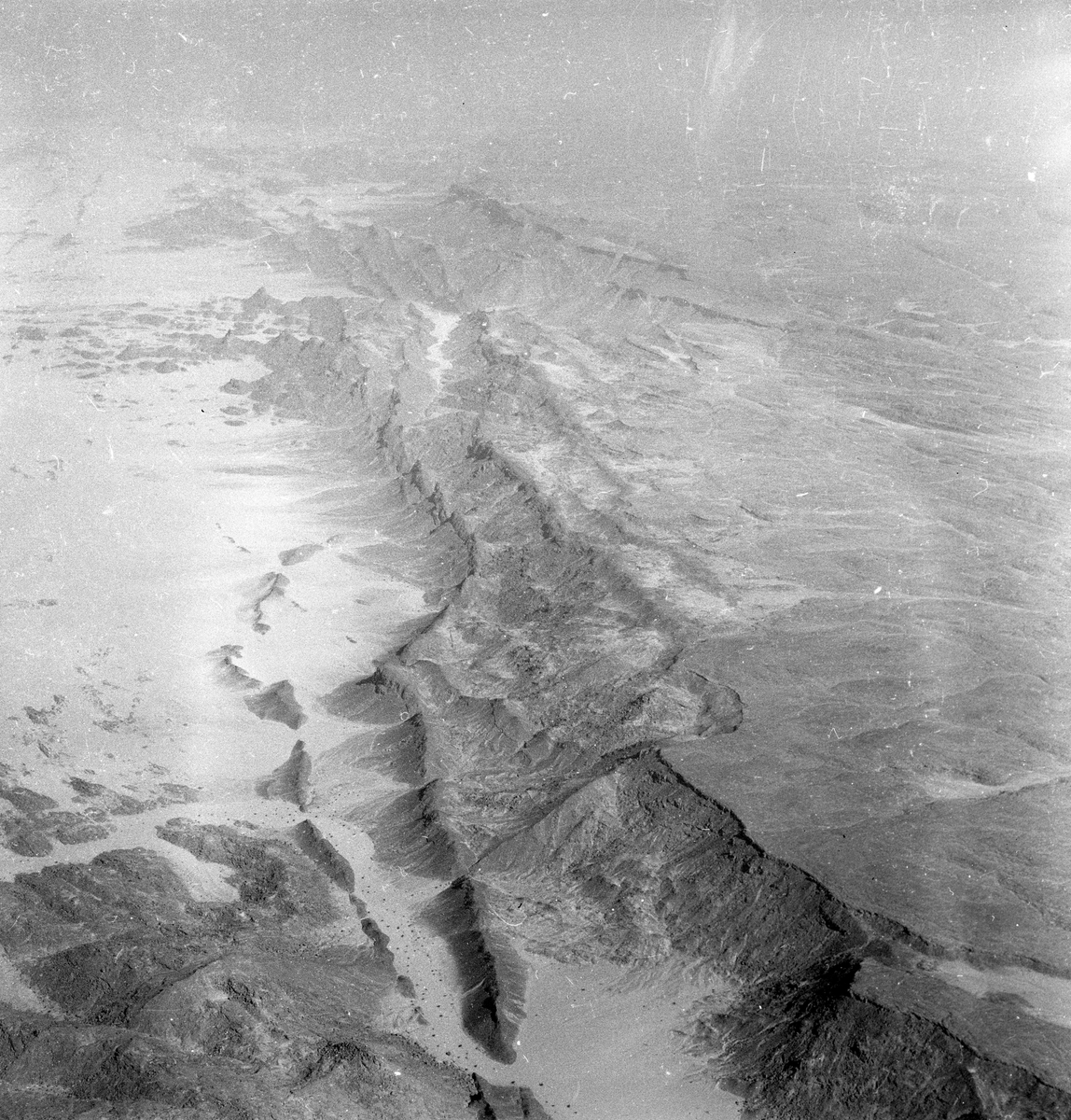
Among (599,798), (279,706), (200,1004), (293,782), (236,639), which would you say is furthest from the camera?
(236,639)

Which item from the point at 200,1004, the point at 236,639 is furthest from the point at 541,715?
the point at 200,1004

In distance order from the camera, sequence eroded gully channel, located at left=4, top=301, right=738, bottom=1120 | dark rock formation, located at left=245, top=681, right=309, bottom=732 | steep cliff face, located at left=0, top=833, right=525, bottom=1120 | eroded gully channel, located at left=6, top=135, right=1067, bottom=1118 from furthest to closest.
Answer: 1. dark rock formation, located at left=245, top=681, right=309, bottom=732
2. eroded gully channel, located at left=4, top=301, right=738, bottom=1120
3. eroded gully channel, located at left=6, top=135, right=1067, bottom=1118
4. steep cliff face, located at left=0, top=833, right=525, bottom=1120

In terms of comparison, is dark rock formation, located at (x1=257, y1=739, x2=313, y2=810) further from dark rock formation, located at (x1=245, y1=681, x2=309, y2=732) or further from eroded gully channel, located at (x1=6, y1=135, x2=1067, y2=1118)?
dark rock formation, located at (x1=245, y1=681, x2=309, y2=732)

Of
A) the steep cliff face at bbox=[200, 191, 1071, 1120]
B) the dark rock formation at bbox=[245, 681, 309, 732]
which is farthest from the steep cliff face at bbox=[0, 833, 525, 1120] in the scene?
the dark rock formation at bbox=[245, 681, 309, 732]

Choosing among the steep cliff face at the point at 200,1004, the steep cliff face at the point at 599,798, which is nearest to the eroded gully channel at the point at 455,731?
the steep cliff face at the point at 599,798

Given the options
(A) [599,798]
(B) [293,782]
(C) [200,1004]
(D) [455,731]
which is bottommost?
(B) [293,782]

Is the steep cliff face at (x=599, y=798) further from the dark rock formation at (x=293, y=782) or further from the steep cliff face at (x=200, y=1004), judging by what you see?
the steep cliff face at (x=200, y=1004)

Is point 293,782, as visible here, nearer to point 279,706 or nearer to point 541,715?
point 279,706

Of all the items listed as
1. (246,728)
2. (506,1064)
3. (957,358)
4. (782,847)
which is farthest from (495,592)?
(957,358)
